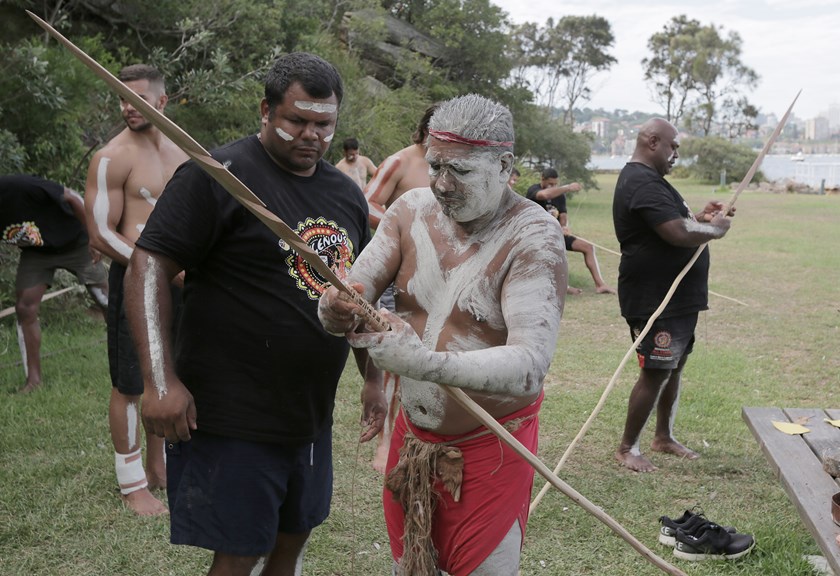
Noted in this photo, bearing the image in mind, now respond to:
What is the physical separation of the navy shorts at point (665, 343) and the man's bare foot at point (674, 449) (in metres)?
0.68

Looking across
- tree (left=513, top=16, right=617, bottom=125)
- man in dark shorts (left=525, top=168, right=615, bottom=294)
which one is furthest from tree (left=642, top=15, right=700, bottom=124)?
man in dark shorts (left=525, top=168, right=615, bottom=294)

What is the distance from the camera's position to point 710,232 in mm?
4949

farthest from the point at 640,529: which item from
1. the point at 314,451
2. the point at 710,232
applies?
the point at 314,451

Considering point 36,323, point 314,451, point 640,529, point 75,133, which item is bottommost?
point 640,529

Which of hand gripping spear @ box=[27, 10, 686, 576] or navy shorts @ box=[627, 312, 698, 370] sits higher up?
hand gripping spear @ box=[27, 10, 686, 576]

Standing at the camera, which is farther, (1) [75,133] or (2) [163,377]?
(1) [75,133]

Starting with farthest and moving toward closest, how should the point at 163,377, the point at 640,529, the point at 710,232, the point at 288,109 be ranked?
the point at 710,232 → the point at 640,529 → the point at 288,109 → the point at 163,377

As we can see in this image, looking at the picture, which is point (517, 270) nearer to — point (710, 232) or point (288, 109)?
point (288, 109)

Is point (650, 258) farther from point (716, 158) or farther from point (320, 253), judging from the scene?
point (716, 158)

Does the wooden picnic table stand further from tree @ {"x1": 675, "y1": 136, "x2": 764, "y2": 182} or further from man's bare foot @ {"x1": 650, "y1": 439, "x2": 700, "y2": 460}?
tree @ {"x1": 675, "y1": 136, "x2": 764, "y2": 182}

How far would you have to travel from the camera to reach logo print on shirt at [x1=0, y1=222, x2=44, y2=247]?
6.00 meters

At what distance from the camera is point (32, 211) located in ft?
19.9

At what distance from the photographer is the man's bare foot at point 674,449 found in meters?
5.48

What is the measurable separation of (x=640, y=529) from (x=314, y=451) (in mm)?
2322
